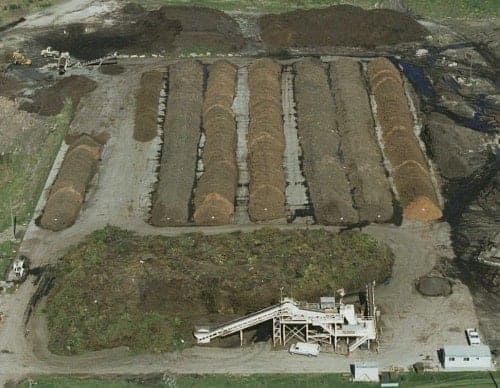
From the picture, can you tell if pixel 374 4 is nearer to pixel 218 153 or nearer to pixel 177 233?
pixel 218 153

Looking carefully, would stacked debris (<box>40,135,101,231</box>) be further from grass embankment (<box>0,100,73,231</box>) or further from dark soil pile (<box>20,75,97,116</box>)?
dark soil pile (<box>20,75,97,116</box>)

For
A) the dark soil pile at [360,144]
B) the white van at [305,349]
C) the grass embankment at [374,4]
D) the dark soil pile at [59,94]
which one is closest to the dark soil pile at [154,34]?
the grass embankment at [374,4]

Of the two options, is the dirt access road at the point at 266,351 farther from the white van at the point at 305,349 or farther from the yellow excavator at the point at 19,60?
the yellow excavator at the point at 19,60

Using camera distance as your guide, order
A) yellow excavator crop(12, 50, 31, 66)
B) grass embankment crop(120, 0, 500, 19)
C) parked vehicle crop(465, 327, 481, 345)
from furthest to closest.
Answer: grass embankment crop(120, 0, 500, 19) → yellow excavator crop(12, 50, 31, 66) → parked vehicle crop(465, 327, 481, 345)

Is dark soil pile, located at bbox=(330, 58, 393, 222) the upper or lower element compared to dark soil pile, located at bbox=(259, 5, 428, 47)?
lower

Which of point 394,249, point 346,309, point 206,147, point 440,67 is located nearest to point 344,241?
point 394,249

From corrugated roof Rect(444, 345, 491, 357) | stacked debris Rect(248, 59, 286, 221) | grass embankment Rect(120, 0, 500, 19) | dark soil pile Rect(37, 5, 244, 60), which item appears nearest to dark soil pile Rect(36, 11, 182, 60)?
dark soil pile Rect(37, 5, 244, 60)
